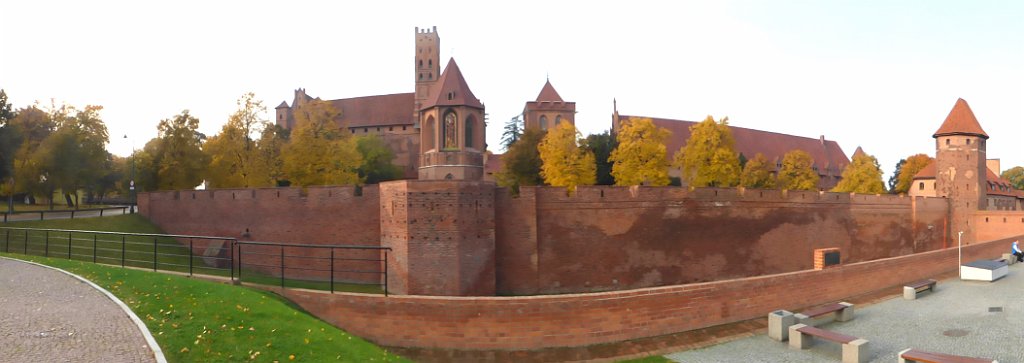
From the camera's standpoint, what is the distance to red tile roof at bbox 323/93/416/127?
183 ft

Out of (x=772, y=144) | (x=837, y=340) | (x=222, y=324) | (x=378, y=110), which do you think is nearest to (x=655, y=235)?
(x=837, y=340)

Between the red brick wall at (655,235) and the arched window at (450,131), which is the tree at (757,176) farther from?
the arched window at (450,131)

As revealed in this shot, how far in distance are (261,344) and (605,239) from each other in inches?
578

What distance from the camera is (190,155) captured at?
28.2m

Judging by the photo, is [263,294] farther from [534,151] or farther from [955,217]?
[955,217]

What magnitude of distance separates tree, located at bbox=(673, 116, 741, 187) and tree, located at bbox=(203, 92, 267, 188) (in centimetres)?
2189

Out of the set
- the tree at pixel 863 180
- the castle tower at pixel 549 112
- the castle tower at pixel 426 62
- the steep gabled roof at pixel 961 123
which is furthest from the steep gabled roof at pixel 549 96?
the steep gabled roof at pixel 961 123

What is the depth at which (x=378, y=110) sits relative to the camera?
56.8 metres

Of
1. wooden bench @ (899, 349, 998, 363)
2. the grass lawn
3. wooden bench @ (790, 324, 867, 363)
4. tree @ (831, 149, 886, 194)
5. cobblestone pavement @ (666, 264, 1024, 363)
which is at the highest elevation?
tree @ (831, 149, 886, 194)

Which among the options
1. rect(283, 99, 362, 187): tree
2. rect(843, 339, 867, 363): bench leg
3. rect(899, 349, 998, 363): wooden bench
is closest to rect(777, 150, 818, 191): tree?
rect(283, 99, 362, 187): tree

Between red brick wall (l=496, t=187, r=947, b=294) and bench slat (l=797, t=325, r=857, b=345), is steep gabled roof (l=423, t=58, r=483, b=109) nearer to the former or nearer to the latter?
red brick wall (l=496, t=187, r=947, b=294)

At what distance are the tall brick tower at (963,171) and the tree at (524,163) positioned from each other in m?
27.4

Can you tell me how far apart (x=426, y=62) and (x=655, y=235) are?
4251cm

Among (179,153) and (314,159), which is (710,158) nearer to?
(314,159)
